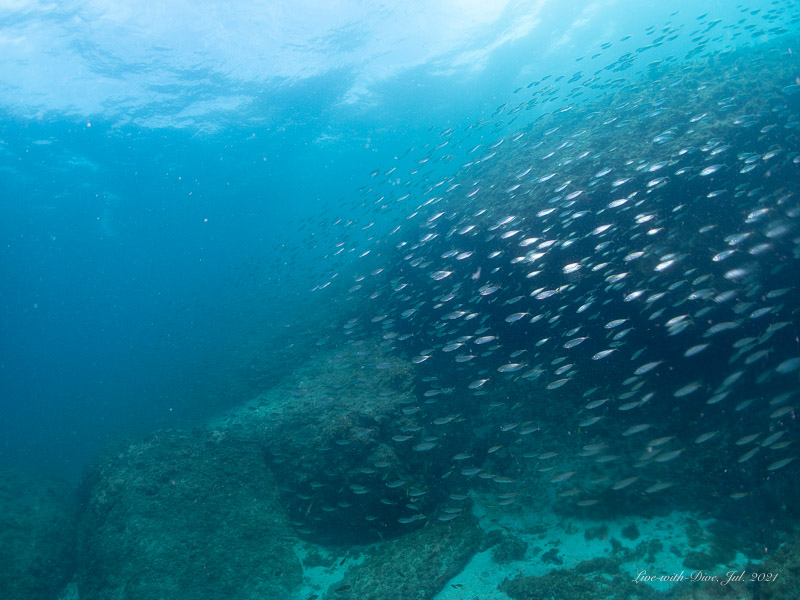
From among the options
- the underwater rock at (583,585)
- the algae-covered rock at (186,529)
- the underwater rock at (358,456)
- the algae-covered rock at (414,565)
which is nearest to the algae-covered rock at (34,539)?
the algae-covered rock at (186,529)

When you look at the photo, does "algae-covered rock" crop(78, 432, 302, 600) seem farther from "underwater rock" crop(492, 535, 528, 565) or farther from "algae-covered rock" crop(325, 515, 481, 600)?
"underwater rock" crop(492, 535, 528, 565)

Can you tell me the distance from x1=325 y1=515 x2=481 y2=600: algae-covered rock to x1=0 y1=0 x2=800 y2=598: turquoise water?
0.11 metres

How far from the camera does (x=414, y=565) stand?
748 centimetres

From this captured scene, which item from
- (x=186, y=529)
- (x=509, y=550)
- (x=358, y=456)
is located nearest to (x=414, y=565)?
(x=509, y=550)

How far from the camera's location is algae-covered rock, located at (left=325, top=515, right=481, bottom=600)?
23.3 feet

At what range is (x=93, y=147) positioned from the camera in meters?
29.8

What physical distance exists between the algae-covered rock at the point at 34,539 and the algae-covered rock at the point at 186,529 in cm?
64

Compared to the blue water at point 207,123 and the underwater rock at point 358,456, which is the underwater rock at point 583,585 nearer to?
the underwater rock at point 358,456

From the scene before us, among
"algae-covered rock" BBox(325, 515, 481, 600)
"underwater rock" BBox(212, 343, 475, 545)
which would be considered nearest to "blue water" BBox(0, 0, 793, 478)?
"underwater rock" BBox(212, 343, 475, 545)

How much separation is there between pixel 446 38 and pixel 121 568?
38.6 m

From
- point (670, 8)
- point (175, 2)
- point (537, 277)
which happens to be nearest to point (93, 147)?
point (175, 2)

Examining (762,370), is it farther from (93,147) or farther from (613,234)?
(93,147)

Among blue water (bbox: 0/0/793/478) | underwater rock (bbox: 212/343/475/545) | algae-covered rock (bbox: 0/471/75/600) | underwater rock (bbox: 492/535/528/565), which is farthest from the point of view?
blue water (bbox: 0/0/793/478)

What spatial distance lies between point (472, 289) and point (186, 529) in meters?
10.2
